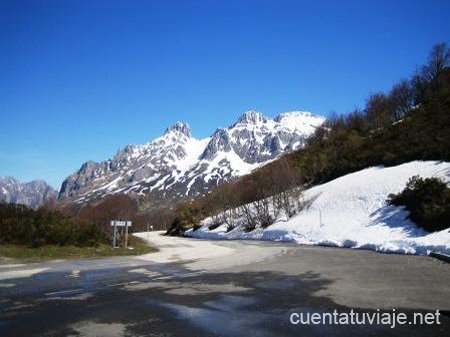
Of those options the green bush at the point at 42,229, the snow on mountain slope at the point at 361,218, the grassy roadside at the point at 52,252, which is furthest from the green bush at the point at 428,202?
the green bush at the point at 42,229

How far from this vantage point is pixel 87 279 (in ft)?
41.0

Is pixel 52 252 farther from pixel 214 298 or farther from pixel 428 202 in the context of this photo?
pixel 428 202

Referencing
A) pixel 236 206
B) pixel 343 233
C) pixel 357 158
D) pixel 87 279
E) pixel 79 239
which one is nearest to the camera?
pixel 87 279

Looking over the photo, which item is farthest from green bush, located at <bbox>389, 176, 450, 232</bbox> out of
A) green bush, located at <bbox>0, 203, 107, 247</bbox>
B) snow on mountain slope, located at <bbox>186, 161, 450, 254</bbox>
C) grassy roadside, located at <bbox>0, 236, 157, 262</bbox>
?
green bush, located at <bbox>0, 203, 107, 247</bbox>

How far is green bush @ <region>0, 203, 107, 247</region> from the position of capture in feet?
67.4

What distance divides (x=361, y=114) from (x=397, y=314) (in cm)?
7201

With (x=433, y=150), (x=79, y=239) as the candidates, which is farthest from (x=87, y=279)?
(x=433, y=150)

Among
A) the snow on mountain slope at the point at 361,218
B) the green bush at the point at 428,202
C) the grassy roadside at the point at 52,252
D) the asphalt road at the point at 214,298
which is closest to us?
the asphalt road at the point at 214,298

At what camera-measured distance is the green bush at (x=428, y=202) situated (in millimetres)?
25719

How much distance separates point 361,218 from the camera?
117 feet

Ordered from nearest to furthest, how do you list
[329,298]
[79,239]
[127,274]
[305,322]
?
[305,322]
[329,298]
[127,274]
[79,239]

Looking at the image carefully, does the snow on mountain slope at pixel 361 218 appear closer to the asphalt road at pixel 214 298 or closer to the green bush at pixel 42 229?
the asphalt road at pixel 214 298

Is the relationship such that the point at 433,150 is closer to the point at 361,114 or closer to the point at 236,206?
the point at 236,206

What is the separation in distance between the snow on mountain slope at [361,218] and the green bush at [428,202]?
1.94 ft
